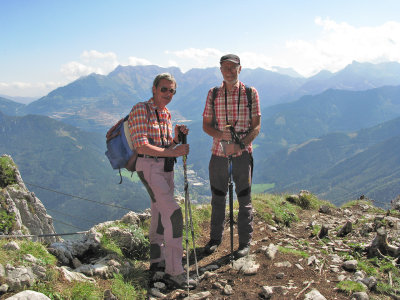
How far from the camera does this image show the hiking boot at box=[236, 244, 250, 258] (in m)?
6.86

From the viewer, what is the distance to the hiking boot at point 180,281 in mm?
5645

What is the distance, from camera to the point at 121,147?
237 inches

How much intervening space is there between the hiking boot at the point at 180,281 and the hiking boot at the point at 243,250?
1.53 meters

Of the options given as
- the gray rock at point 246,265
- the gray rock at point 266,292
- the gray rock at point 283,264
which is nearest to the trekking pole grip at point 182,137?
the gray rock at point 246,265

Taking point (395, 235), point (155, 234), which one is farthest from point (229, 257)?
point (395, 235)

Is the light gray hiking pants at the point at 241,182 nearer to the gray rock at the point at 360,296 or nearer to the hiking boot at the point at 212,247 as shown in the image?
the hiking boot at the point at 212,247

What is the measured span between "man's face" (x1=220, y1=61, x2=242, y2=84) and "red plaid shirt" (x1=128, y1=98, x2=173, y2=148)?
172 cm

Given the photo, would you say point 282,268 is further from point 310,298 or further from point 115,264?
point 115,264

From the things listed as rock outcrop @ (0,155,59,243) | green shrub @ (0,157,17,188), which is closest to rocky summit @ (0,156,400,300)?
rock outcrop @ (0,155,59,243)

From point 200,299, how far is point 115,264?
6.10 feet

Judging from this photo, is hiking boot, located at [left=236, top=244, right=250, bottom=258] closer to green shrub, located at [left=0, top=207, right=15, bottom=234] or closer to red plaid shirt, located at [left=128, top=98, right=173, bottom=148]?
red plaid shirt, located at [left=128, top=98, right=173, bottom=148]

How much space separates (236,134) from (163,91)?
6.49 ft

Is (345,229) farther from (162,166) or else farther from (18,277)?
(18,277)

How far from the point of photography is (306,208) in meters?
13.0
